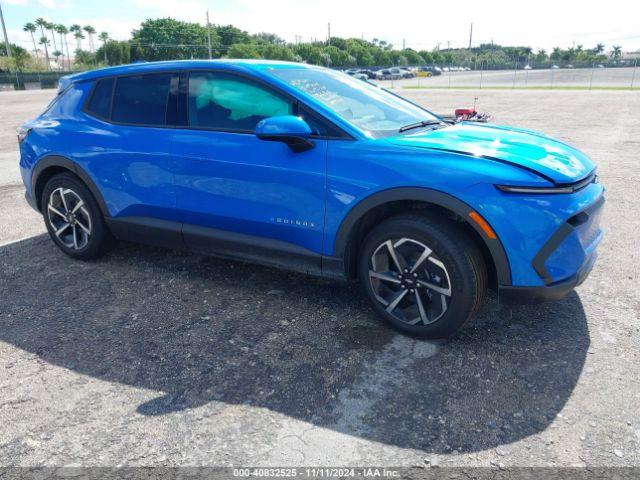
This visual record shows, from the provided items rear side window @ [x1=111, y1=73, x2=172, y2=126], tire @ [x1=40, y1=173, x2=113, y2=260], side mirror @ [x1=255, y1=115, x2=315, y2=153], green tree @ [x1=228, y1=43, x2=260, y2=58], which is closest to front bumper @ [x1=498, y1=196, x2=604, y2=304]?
side mirror @ [x1=255, y1=115, x2=315, y2=153]

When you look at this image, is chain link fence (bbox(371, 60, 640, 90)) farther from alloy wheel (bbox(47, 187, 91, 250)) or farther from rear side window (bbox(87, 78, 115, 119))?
alloy wheel (bbox(47, 187, 91, 250))

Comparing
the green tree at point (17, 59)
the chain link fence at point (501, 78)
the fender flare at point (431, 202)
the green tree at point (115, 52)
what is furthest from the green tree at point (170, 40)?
the fender flare at point (431, 202)

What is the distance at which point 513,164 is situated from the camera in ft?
9.16

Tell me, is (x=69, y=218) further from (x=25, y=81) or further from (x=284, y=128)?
(x=25, y=81)

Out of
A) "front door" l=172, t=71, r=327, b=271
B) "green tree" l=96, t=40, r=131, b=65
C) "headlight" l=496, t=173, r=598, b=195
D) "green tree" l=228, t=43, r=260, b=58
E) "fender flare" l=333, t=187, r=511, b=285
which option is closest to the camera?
"headlight" l=496, t=173, r=598, b=195

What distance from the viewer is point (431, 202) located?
9.52ft

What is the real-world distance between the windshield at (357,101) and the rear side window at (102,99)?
1.55m

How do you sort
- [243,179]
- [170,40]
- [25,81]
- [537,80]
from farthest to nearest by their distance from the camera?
1. [170,40]
2. [537,80]
3. [25,81]
4. [243,179]

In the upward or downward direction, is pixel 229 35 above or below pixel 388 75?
above

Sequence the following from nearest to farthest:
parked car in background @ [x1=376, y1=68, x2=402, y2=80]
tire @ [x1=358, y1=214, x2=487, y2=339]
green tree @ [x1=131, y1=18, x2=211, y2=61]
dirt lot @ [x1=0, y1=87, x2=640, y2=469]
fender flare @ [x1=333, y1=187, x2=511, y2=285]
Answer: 1. dirt lot @ [x1=0, y1=87, x2=640, y2=469]
2. fender flare @ [x1=333, y1=187, x2=511, y2=285]
3. tire @ [x1=358, y1=214, x2=487, y2=339]
4. parked car in background @ [x1=376, y1=68, x2=402, y2=80]
5. green tree @ [x1=131, y1=18, x2=211, y2=61]

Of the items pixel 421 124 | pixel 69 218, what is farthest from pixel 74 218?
pixel 421 124

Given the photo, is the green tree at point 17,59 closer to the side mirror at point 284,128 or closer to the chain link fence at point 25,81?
the chain link fence at point 25,81

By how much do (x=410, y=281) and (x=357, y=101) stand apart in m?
1.42

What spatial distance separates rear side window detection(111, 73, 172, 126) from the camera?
3.91 metres
